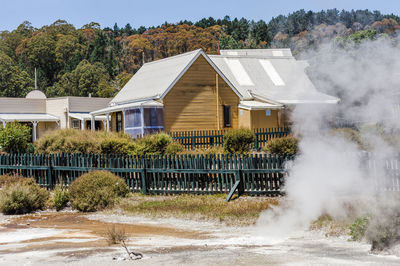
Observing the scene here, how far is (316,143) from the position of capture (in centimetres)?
1501

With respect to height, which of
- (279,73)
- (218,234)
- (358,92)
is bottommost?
(218,234)

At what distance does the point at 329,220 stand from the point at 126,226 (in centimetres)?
553

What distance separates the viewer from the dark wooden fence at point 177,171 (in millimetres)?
17250

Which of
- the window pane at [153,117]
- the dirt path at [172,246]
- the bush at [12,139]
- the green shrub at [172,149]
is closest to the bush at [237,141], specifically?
the green shrub at [172,149]

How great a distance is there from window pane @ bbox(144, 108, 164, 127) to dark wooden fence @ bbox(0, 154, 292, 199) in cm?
1313

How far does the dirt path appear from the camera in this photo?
928cm

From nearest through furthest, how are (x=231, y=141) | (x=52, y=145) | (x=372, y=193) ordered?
(x=372, y=193)
(x=52, y=145)
(x=231, y=141)

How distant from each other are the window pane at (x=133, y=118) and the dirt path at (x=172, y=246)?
20.8 meters

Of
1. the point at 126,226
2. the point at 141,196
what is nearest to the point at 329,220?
the point at 126,226

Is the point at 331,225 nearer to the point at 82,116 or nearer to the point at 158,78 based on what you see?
the point at 158,78

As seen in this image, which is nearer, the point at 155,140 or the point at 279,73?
the point at 155,140

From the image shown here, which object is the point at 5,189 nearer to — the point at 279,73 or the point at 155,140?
the point at 155,140

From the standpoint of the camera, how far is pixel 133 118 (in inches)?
1438

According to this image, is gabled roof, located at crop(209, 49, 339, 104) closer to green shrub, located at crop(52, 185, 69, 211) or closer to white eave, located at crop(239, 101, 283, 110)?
white eave, located at crop(239, 101, 283, 110)
